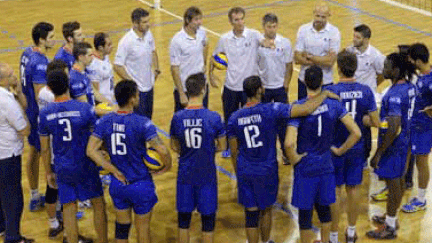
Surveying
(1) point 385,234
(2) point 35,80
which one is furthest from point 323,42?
(2) point 35,80

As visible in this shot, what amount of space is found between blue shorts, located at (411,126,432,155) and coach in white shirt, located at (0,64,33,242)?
4.93m

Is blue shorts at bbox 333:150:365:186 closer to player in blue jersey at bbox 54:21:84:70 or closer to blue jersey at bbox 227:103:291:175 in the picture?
blue jersey at bbox 227:103:291:175

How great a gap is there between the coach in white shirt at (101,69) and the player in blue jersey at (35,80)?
618 millimetres

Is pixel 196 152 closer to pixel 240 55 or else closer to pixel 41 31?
pixel 41 31

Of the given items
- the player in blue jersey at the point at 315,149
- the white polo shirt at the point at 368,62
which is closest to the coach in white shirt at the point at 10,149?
the player in blue jersey at the point at 315,149

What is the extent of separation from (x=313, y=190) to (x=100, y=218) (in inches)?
101

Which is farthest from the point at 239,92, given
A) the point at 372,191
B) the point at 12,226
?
the point at 12,226

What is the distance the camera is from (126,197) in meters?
8.36

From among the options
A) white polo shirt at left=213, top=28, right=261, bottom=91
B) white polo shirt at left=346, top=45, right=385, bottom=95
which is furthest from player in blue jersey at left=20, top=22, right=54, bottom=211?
white polo shirt at left=346, top=45, right=385, bottom=95

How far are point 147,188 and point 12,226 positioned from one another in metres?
2.17

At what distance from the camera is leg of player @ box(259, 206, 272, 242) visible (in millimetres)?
8984

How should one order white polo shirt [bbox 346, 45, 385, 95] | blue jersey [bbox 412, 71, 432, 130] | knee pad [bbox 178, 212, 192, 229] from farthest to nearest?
1. white polo shirt [bbox 346, 45, 385, 95]
2. blue jersey [bbox 412, 71, 432, 130]
3. knee pad [bbox 178, 212, 192, 229]

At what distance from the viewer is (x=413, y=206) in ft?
33.5

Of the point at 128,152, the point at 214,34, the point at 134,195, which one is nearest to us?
the point at 128,152
